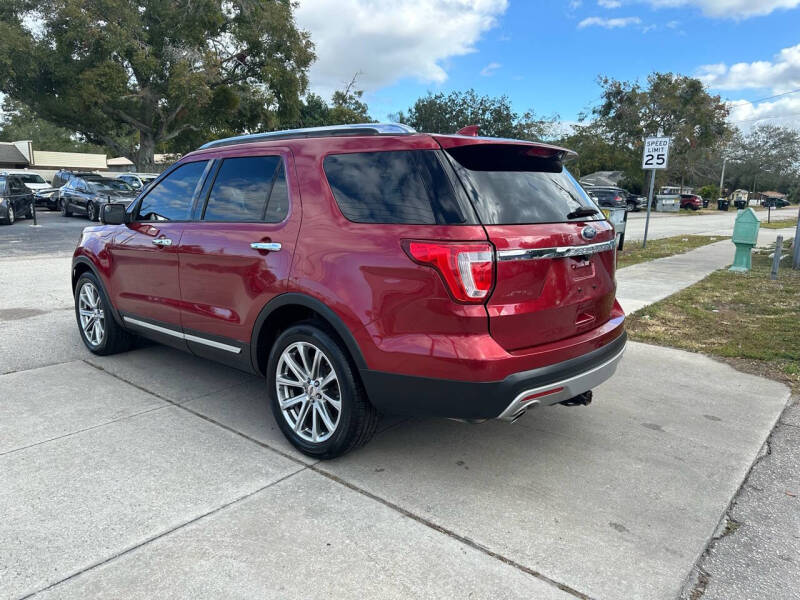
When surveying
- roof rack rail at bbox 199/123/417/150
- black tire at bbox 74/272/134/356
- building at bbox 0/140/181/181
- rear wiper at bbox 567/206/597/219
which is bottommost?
black tire at bbox 74/272/134/356

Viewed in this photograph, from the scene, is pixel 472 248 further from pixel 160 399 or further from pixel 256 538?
pixel 160 399

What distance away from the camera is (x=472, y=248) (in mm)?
2701

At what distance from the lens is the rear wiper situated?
328cm

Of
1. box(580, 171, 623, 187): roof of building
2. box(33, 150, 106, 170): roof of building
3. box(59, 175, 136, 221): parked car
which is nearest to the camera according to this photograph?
box(59, 175, 136, 221): parked car

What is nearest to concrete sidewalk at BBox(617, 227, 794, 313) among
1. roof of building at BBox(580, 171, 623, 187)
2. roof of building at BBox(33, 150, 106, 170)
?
roof of building at BBox(580, 171, 623, 187)

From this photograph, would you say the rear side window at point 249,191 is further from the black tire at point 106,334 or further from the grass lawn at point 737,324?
the grass lawn at point 737,324

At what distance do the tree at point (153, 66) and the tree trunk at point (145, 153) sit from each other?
66mm

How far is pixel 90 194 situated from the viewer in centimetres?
2084

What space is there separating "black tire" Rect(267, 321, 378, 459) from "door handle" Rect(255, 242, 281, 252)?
1.59ft

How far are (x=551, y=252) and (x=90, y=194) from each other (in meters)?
21.9

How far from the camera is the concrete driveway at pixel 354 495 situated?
2.38 metres

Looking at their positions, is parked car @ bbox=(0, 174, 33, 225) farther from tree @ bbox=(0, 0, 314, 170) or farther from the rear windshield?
the rear windshield

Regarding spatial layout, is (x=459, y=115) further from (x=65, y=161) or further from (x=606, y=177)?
(x=65, y=161)

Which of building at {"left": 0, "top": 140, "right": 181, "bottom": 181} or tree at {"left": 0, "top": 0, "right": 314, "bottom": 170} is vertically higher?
tree at {"left": 0, "top": 0, "right": 314, "bottom": 170}
